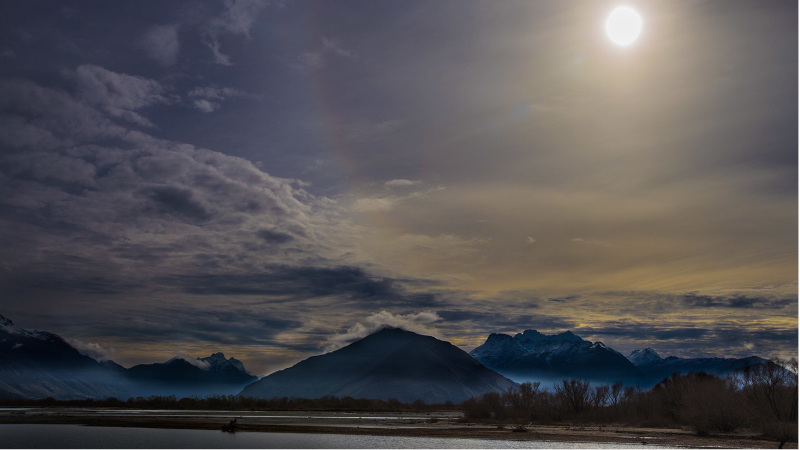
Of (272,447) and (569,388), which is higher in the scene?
(569,388)

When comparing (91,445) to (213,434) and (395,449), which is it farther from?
(395,449)

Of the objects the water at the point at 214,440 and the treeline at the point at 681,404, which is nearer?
the water at the point at 214,440

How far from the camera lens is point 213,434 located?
293 ft

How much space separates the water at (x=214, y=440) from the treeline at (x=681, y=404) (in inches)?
1132

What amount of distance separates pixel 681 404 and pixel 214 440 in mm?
99110

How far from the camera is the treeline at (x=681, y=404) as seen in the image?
313ft

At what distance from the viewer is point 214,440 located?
78.8m

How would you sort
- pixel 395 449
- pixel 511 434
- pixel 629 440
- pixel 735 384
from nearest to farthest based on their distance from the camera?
1. pixel 395 449
2. pixel 629 440
3. pixel 511 434
4. pixel 735 384

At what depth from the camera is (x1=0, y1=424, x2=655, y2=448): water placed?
72625 millimetres

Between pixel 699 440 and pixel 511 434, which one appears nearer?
pixel 699 440

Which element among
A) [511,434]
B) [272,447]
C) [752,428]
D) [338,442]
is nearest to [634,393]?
[752,428]

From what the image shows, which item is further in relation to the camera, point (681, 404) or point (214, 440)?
point (681, 404)

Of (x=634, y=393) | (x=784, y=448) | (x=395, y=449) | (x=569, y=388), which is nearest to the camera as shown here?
(x=395, y=449)

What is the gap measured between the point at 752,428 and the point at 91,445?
96.8m
